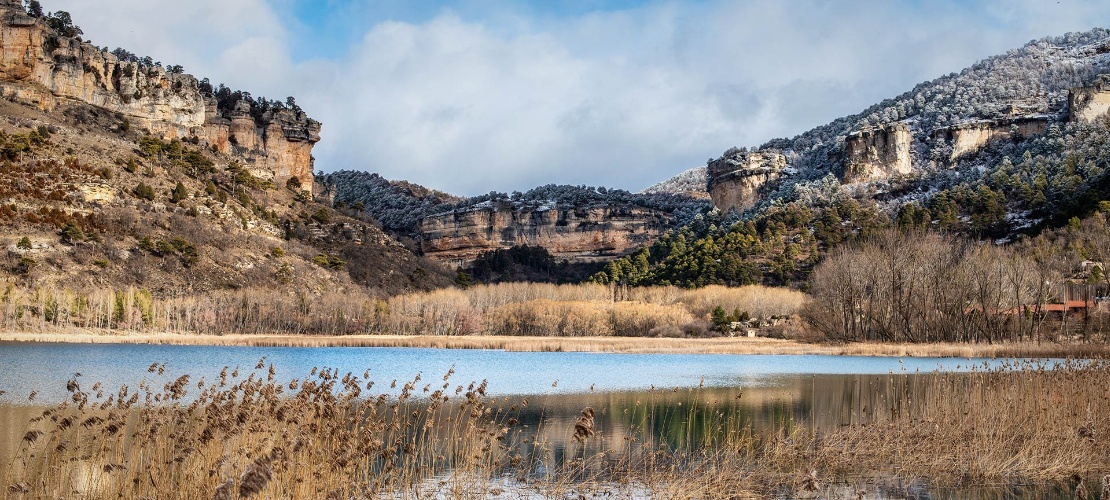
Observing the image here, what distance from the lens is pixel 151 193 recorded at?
3024 inches

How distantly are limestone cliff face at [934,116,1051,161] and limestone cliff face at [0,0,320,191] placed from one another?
279ft

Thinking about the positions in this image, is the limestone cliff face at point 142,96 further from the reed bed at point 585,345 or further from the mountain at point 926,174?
the mountain at point 926,174

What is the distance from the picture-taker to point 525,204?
563ft

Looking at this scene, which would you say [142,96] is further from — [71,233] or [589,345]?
[589,345]

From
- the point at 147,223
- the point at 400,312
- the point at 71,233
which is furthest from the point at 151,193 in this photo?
the point at 400,312

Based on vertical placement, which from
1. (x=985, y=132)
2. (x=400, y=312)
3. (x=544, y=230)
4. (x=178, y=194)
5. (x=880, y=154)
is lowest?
(x=400, y=312)

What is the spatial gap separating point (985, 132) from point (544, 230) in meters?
80.0

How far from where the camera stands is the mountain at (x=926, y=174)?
8119 cm

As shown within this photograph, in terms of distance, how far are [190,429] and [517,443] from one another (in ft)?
19.4

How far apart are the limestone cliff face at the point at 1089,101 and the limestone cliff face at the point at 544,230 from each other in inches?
2952

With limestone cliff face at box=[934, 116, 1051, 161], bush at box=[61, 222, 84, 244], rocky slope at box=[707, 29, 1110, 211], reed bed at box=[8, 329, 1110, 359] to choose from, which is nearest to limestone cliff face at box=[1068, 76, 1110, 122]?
rocky slope at box=[707, 29, 1110, 211]

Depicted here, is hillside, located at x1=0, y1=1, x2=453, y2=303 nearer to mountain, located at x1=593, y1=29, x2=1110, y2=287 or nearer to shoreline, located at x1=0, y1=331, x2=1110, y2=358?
shoreline, located at x1=0, y1=331, x2=1110, y2=358

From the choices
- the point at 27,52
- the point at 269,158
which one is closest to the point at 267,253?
the point at 27,52

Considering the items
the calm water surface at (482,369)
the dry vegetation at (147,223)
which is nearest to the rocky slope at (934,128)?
the dry vegetation at (147,223)
